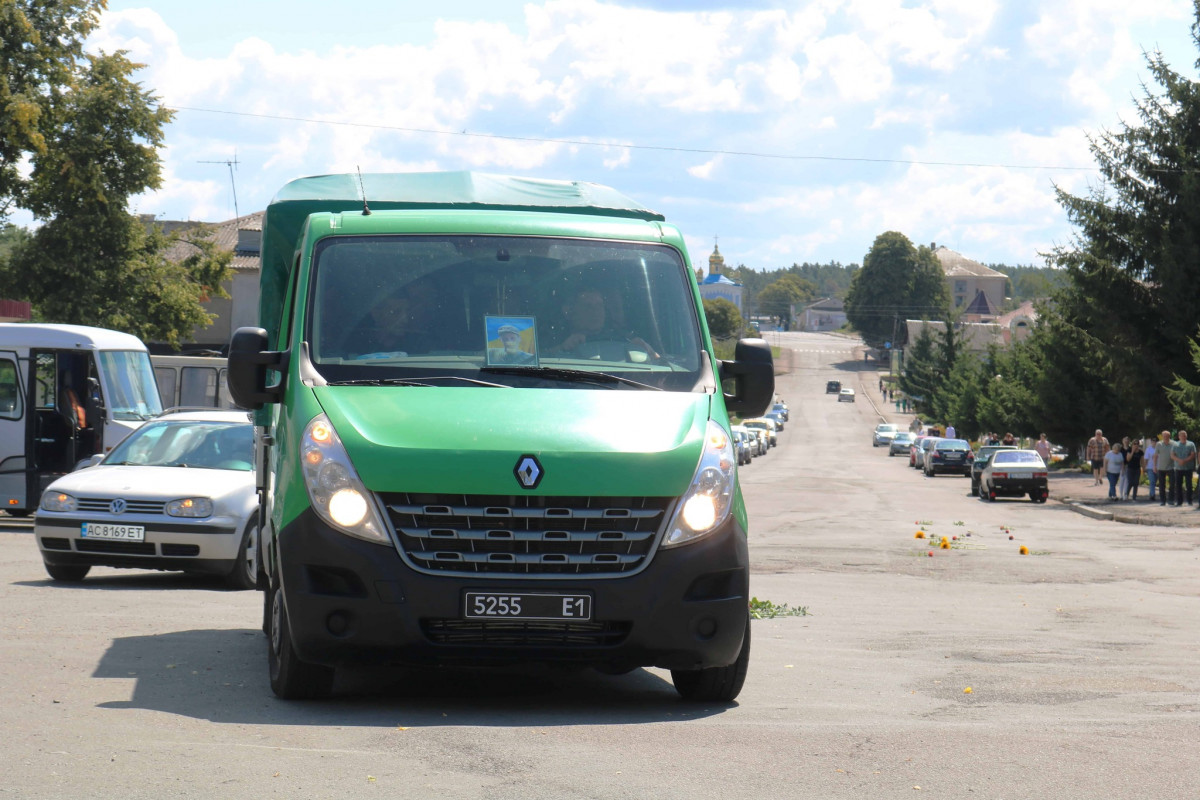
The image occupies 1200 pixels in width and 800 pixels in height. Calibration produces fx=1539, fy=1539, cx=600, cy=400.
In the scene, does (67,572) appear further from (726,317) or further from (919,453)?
(726,317)

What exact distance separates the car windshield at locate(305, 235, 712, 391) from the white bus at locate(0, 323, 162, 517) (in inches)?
582

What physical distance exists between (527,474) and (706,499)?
814mm

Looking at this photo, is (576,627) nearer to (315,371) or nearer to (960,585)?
(315,371)

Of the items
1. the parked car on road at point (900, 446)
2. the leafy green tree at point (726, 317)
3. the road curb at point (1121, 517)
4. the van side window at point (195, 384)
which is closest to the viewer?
the road curb at point (1121, 517)

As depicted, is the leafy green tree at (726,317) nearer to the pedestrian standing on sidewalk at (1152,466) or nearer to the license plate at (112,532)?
the pedestrian standing on sidewalk at (1152,466)

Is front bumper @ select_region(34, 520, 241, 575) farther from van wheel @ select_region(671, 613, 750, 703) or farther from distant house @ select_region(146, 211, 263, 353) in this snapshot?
distant house @ select_region(146, 211, 263, 353)

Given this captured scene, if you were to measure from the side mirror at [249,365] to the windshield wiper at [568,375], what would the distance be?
104 cm

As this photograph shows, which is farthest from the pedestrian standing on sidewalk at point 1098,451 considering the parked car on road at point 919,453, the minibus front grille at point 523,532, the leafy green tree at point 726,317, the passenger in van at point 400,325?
the leafy green tree at point 726,317

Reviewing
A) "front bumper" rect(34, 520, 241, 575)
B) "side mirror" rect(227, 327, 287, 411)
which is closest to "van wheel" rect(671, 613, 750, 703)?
"side mirror" rect(227, 327, 287, 411)

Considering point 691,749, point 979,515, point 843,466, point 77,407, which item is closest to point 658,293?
point 691,749

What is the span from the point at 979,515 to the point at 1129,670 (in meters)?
21.2

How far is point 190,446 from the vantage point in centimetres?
1437

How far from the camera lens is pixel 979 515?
2958cm

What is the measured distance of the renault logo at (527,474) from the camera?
257 inches
